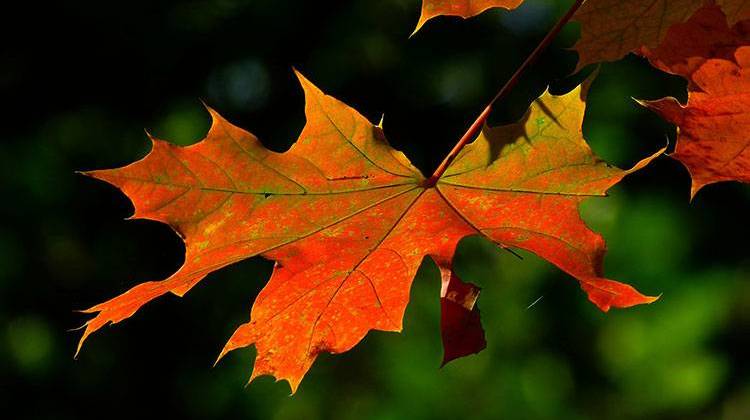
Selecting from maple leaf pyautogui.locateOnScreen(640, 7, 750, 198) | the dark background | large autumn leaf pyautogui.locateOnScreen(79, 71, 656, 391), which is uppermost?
maple leaf pyautogui.locateOnScreen(640, 7, 750, 198)

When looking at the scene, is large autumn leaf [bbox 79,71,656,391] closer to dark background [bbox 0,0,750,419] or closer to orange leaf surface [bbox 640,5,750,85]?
orange leaf surface [bbox 640,5,750,85]

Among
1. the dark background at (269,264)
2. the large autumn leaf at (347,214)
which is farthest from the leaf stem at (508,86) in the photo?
the dark background at (269,264)

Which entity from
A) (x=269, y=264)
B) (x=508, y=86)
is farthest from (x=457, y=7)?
(x=269, y=264)

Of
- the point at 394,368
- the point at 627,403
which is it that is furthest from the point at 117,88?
the point at 627,403

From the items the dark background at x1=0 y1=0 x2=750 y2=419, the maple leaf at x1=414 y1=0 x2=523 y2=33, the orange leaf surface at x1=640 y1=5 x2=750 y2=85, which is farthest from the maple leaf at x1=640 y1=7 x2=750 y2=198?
the dark background at x1=0 y1=0 x2=750 y2=419

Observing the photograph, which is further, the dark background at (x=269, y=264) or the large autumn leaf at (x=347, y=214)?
the dark background at (x=269, y=264)

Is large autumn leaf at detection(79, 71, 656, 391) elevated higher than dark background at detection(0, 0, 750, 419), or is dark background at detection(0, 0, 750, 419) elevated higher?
large autumn leaf at detection(79, 71, 656, 391)

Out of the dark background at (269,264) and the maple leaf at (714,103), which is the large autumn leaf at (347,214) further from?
the dark background at (269,264)

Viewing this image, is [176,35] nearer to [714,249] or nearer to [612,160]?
[612,160]

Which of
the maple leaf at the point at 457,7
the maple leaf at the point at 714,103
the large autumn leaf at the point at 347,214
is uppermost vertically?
the maple leaf at the point at 457,7
